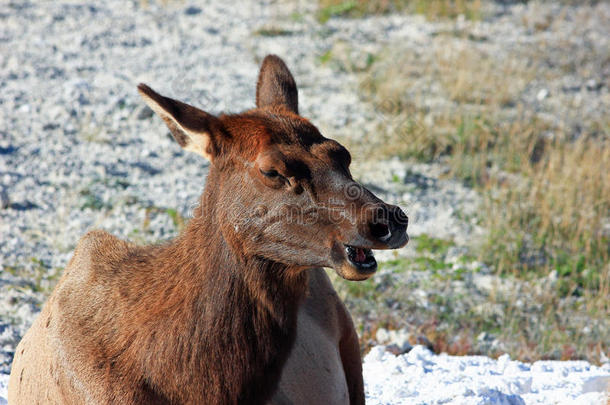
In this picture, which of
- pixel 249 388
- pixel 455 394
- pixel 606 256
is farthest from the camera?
pixel 606 256

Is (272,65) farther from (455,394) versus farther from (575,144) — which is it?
(575,144)

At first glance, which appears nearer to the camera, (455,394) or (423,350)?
(455,394)

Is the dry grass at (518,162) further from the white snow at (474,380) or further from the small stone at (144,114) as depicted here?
the small stone at (144,114)

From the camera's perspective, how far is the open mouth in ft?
11.9

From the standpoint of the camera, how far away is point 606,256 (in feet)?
27.1

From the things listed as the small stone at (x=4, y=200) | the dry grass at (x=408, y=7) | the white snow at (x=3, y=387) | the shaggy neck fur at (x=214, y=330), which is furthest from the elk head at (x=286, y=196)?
the dry grass at (x=408, y=7)

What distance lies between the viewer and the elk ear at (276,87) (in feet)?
14.9

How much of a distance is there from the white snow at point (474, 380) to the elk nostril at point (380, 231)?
2201mm

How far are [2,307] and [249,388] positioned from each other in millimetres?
3427

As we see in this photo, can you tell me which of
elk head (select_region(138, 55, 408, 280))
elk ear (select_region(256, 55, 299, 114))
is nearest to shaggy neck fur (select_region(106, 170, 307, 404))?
elk head (select_region(138, 55, 408, 280))

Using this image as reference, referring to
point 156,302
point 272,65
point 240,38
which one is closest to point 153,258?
point 156,302

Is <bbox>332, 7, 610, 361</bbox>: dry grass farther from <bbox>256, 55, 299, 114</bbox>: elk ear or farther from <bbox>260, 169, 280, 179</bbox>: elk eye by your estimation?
<bbox>260, 169, 280, 179</bbox>: elk eye

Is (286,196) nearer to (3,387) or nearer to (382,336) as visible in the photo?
(3,387)

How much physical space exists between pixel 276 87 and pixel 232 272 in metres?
1.26
